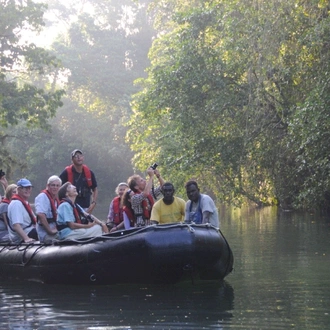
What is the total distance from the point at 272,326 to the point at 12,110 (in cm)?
1935

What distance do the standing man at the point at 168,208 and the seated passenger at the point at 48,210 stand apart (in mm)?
1404

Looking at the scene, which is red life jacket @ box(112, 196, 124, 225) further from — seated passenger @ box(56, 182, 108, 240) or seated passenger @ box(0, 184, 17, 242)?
seated passenger @ box(0, 184, 17, 242)

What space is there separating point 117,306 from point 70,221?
215cm

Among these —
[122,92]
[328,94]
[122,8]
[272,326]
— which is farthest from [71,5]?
[272,326]

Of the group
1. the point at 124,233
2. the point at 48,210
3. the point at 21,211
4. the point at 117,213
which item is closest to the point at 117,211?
the point at 117,213

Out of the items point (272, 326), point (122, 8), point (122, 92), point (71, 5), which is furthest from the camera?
point (71, 5)

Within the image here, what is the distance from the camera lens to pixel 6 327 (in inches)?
331

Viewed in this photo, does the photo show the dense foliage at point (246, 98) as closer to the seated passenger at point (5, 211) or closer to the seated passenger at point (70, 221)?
the seated passenger at point (70, 221)

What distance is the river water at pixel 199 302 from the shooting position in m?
8.34

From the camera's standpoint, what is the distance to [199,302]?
9.44 m

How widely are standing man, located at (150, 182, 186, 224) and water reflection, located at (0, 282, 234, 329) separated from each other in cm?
95

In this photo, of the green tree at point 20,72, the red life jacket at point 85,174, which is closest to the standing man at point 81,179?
the red life jacket at point 85,174

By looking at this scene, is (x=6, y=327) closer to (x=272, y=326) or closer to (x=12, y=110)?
(x=272, y=326)

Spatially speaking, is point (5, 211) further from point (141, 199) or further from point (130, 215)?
point (141, 199)
